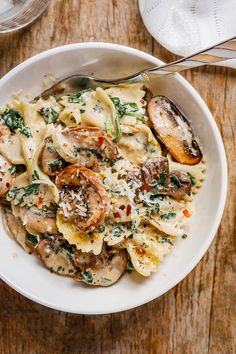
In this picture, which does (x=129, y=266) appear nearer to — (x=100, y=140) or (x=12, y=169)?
(x=100, y=140)

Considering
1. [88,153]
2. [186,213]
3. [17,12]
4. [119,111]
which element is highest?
[17,12]

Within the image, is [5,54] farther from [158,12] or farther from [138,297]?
[138,297]

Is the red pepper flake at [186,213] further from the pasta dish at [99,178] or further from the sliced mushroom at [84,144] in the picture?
the sliced mushroom at [84,144]

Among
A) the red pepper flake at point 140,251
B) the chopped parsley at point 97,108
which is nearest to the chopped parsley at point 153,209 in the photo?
the red pepper flake at point 140,251

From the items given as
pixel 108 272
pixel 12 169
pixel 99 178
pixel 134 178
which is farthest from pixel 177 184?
pixel 12 169

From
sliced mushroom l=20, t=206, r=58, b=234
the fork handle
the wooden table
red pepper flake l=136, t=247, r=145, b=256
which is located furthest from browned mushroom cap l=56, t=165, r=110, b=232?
the wooden table

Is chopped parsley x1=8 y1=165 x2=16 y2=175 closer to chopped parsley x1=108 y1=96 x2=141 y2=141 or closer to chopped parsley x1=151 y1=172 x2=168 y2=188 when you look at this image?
chopped parsley x1=108 y1=96 x2=141 y2=141
